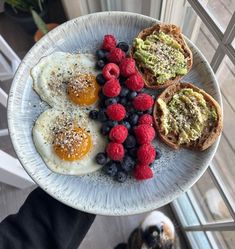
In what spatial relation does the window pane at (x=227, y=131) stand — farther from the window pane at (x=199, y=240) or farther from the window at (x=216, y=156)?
the window pane at (x=199, y=240)

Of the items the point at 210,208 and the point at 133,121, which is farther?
the point at 210,208

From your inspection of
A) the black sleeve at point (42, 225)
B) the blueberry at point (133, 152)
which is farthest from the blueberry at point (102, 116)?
the black sleeve at point (42, 225)

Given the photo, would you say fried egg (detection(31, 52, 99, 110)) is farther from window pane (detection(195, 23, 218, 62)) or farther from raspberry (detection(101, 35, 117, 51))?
window pane (detection(195, 23, 218, 62))

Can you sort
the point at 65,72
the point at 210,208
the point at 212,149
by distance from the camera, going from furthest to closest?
the point at 210,208 → the point at 65,72 → the point at 212,149

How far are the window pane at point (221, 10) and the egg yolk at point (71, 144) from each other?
460mm

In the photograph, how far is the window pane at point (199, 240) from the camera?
1406 millimetres

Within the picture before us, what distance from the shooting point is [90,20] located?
3.26 feet

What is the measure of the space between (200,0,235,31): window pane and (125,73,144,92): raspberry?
0.25 metres

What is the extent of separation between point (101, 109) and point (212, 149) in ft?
1.02

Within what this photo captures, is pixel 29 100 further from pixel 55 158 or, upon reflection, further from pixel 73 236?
pixel 73 236

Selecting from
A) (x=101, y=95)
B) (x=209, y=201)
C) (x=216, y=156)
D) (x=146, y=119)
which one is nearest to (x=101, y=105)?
(x=101, y=95)

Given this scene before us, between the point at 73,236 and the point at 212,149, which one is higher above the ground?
the point at 212,149

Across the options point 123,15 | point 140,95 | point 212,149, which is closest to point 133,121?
point 140,95

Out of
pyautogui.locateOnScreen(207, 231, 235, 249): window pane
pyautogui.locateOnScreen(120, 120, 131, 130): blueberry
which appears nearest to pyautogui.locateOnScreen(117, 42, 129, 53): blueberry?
pyautogui.locateOnScreen(120, 120, 131, 130): blueberry
